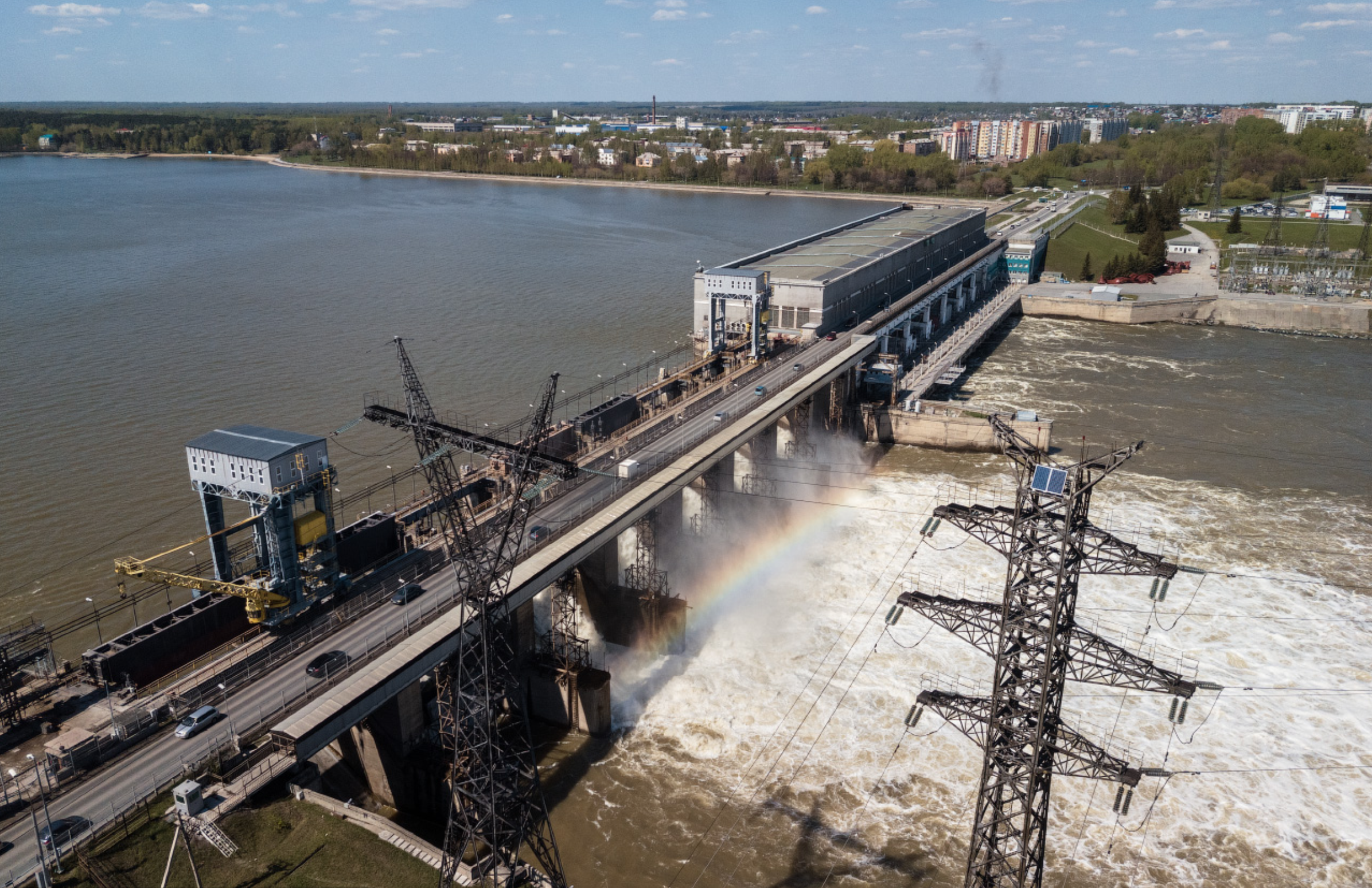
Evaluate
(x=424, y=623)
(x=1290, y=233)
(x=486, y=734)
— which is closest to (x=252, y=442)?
(x=424, y=623)

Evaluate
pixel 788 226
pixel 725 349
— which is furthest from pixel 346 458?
pixel 788 226

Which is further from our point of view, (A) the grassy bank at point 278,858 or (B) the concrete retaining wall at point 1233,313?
(B) the concrete retaining wall at point 1233,313

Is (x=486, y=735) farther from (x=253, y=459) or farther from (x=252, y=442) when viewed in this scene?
(x=252, y=442)

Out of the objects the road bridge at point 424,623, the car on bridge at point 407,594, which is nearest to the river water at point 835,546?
the road bridge at point 424,623

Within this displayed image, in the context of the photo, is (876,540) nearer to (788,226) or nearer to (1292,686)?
(1292,686)

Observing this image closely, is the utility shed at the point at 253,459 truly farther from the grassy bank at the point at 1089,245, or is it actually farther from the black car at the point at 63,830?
the grassy bank at the point at 1089,245

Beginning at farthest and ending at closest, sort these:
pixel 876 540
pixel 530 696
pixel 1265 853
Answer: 1. pixel 876 540
2. pixel 530 696
3. pixel 1265 853
